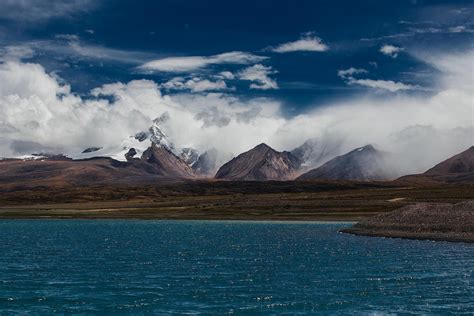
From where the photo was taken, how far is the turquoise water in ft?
145

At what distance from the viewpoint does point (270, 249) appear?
88.6m

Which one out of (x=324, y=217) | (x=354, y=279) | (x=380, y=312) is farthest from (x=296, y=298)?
(x=324, y=217)

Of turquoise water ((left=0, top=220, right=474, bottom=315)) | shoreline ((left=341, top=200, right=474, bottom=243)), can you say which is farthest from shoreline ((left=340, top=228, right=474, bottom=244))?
turquoise water ((left=0, top=220, right=474, bottom=315))

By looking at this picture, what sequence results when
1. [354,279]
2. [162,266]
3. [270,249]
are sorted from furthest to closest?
1. [270,249]
2. [162,266]
3. [354,279]

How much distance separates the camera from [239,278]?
5803cm

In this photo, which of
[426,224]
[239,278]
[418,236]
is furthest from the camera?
[426,224]

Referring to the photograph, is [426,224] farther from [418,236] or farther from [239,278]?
[239,278]

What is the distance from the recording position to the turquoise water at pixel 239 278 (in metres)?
44.3

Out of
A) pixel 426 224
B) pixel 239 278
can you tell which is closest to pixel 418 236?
pixel 426 224

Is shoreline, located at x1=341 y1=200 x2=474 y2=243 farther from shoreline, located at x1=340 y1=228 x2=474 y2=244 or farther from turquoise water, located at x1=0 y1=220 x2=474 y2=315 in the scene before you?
turquoise water, located at x1=0 y1=220 x2=474 y2=315

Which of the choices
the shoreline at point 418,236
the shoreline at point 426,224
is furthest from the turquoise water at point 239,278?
the shoreline at point 426,224

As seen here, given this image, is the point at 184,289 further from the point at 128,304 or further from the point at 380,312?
the point at 380,312

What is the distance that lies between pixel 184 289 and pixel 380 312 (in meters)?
17.3

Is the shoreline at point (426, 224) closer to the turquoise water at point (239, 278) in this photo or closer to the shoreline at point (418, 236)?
the shoreline at point (418, 236)
